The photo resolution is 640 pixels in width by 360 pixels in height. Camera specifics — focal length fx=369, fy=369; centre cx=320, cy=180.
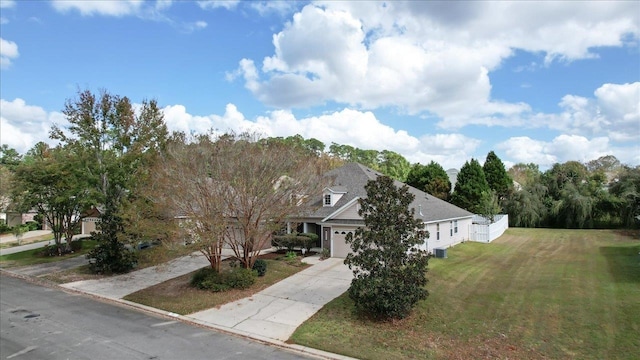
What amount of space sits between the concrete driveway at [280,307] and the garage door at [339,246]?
3.71 m

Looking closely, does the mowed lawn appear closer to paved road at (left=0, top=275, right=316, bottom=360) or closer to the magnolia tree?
paved road at (left=0, top=275, right=316, bottom=360)

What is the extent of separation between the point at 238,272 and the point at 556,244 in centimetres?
2412

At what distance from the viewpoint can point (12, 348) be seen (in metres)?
10.3

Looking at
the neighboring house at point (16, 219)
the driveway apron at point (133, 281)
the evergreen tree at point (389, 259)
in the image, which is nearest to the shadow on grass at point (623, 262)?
the evergreen tree at point (389, 259)

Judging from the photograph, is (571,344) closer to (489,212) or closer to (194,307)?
(194,307)

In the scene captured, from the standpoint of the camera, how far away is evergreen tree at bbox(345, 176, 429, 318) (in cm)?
1175

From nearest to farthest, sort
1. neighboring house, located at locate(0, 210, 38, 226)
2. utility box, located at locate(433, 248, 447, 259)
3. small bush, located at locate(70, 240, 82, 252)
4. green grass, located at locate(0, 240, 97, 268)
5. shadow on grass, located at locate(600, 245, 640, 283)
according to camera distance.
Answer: shadow on grass, located at locate(600, 245, 640, 283), utility box, located at locate(433, 248, 447, 259), green grass, located at locate(0, 240, 97, 268), small bush, located at locate(70, 240, 82, 252), neighboring house, located at locate(0, 210, 38, 226)

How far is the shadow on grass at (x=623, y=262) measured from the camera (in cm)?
1559

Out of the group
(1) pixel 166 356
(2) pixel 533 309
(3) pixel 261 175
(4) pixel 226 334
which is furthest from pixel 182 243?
(2) pixel 533 309

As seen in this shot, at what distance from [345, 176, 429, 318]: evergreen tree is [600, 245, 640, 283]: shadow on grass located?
9.69 meters

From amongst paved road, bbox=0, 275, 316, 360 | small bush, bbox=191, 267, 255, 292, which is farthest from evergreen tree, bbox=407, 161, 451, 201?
paved road, bbox=0, 275, 316, 360

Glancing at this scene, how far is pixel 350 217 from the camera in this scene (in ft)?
74.2

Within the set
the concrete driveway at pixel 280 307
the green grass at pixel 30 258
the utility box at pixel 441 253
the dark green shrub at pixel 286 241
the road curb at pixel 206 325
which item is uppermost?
the dark green shrub at pixel 286 241

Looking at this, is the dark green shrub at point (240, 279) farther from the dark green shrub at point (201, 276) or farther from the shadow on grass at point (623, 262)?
the shadow on grass at point (623, 262)
